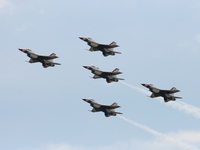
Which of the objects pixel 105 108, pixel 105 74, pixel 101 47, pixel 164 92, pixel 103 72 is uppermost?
pixel 101 47

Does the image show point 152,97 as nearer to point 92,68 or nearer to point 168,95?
point 168,95

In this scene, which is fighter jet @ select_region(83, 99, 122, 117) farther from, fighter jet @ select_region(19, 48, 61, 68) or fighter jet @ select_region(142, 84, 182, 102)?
fighter jet @ select_region(19, 48, 61, 68)

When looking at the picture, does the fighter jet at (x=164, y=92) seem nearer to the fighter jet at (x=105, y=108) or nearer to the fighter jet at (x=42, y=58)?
the fighter jet at (x=105, y=108)

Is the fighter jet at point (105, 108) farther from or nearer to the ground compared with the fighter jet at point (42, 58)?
nearer to the ground

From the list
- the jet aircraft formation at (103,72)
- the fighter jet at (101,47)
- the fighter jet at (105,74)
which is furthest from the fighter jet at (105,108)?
the fighter jet at (101,47)

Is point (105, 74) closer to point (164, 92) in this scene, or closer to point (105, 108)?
point (105, 108)

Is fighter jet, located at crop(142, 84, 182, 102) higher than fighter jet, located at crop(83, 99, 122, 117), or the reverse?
fighter jet, located at crop(142, 84, 182, 102)

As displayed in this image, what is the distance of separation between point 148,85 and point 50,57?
103 ft

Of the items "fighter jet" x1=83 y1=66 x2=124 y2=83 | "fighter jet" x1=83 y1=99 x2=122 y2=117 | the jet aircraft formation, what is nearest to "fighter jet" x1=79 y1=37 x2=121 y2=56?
the jet aircraft formation

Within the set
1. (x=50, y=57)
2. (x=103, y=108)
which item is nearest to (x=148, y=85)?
(x=103, y=108)

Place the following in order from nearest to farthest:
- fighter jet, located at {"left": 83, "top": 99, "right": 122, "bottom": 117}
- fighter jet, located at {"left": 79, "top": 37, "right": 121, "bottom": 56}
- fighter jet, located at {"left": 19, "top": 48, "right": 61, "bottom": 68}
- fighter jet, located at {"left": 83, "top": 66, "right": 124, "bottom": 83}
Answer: fighter jet, located at {"left": 83, "top": 99, "right": 122, "bottom": 117} → fighter jet, located at {"left": 19, "top": 48, "right": 61, "bottom": 68} → fighter jet, located at {"left": 83, "top": 66, "right": 124, "bottom": 83} → fighter jet, located at {"left": 79, "top": 37, "right": 121, "bottom": 56}

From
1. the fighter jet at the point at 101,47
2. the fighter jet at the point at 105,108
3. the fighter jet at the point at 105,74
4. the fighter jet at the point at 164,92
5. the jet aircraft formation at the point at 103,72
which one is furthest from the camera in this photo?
the fighter jet at the point at 101,47

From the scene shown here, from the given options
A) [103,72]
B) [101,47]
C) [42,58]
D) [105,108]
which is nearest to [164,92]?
[105,108]

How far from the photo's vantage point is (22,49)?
15125cm
